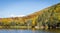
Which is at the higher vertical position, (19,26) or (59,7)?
(59,7)

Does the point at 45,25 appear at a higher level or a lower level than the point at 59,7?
lower

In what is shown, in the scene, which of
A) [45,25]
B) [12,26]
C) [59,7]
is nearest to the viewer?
[45,25]

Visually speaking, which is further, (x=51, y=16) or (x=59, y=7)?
(x=59, y=7)

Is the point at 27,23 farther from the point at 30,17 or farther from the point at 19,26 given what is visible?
the point at 30,17

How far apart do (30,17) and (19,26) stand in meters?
8.33

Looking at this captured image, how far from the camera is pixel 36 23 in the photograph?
136 feet

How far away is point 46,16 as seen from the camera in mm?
42969

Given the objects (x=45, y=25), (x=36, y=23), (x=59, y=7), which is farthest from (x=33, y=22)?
(x=59, y=7)

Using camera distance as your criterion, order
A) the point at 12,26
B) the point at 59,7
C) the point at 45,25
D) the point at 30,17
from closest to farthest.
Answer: the point at 45,25, the point at 12,26, the point at 30,17, the point at 59,7

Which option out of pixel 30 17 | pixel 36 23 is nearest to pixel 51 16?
pixel 36 23

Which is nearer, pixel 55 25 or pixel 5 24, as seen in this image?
pixel 55 25

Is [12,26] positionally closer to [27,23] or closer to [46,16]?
[27,23]

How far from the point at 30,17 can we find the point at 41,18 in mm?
7381

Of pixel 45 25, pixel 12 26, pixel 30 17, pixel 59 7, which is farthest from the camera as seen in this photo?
pixel 59 7
